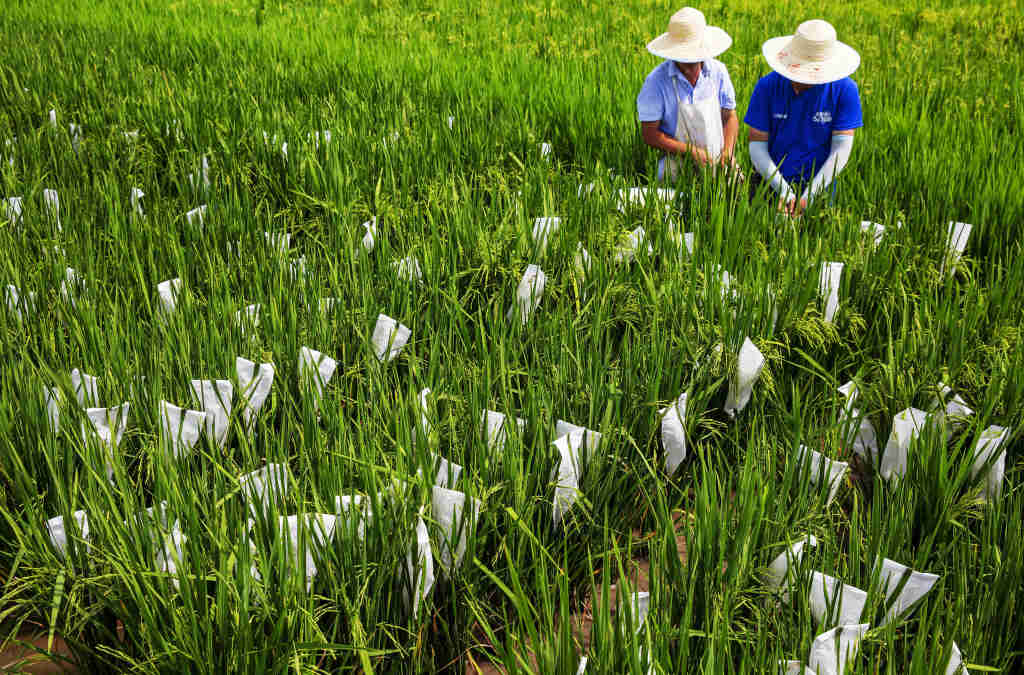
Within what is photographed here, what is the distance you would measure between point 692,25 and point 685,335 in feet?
4.44

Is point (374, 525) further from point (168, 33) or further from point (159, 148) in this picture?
point (168, 33)

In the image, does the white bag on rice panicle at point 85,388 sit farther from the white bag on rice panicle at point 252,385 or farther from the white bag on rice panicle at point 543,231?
the white bag on rice panicle at point 543,231

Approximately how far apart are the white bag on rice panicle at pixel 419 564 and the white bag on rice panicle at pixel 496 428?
8.3 inches

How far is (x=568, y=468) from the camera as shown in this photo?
126 centimetres

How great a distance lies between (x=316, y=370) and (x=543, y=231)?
807mm

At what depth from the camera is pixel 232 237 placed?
224 centimetres

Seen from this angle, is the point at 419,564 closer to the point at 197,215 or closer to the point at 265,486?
the point at 265,486

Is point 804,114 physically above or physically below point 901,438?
above

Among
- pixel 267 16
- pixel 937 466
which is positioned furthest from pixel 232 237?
pixel 267 16

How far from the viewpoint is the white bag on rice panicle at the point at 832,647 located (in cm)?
92

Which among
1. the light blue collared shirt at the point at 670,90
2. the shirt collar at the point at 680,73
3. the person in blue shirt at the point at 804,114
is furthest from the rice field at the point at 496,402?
the shirt collar at the point at 680,73

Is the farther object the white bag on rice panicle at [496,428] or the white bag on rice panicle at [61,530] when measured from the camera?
the white bag on rice panicle at [496,428]

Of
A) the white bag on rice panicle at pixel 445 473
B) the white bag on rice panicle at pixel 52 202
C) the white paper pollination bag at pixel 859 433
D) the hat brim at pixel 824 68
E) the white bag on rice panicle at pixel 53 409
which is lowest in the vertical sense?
the white paper pollination bag at pixel 859 433

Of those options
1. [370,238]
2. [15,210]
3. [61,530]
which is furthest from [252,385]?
[15,210]
